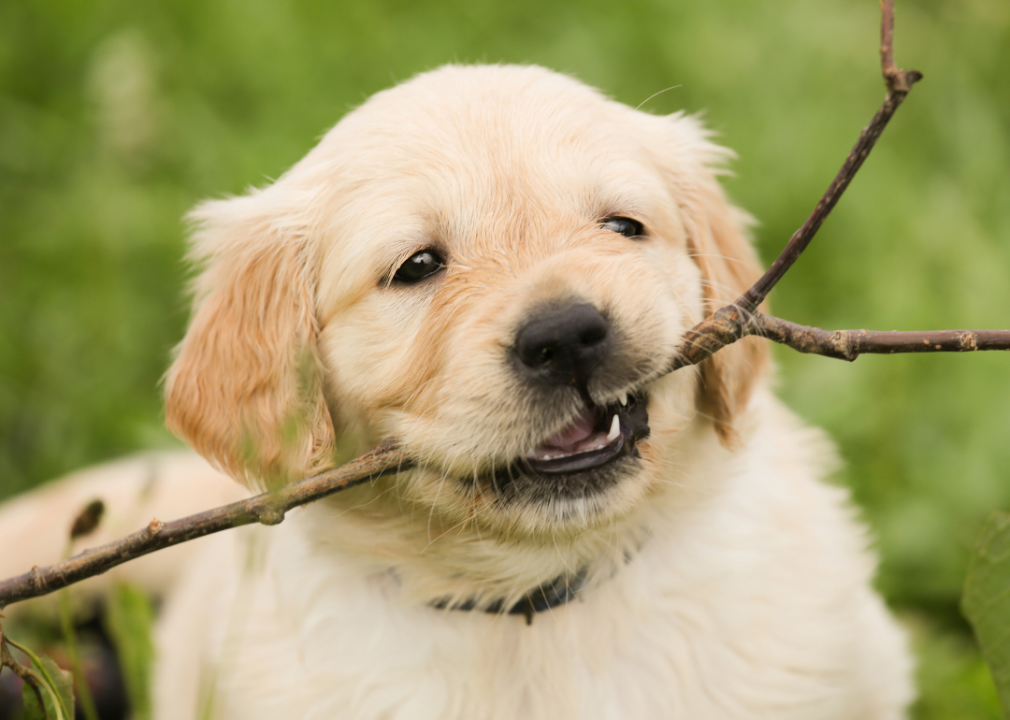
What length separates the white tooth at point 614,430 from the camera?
82.4 inches

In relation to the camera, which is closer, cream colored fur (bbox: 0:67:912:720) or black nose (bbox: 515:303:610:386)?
black nose (bbox: 515:303:610:386)

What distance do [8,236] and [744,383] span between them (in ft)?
13.7

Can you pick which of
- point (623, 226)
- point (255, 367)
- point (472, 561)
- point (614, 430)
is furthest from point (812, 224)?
point (255, 367)

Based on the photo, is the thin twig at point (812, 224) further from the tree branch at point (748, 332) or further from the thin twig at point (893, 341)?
the thin twig at point (893, 341)

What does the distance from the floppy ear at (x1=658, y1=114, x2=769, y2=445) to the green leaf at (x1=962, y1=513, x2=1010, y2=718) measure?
26.6 inches

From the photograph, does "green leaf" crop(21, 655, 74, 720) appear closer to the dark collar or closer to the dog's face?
the dog's face

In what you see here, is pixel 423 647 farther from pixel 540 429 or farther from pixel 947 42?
pixel 947 42

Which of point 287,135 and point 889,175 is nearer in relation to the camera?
point 889,175

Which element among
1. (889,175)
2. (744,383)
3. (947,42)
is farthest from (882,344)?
(947,42)

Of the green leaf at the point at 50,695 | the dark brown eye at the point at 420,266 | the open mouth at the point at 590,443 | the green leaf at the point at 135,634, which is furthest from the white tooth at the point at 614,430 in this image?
the green leaf at the point at 135,634

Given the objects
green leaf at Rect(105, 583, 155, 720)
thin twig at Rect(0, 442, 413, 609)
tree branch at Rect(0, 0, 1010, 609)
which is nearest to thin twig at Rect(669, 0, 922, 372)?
tree branch at Rect(0, 0, 1010, 609)

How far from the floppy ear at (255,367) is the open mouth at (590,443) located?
56 cm

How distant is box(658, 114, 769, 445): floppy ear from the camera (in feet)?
8.05

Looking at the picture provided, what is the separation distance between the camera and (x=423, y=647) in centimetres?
232
